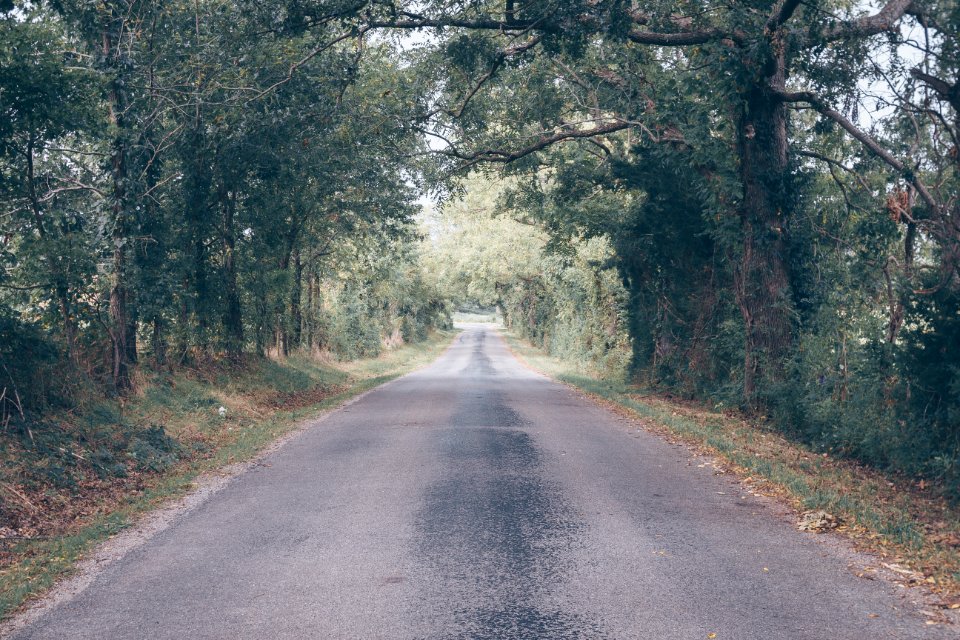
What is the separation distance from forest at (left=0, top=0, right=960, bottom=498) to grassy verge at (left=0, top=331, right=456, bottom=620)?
0.66m

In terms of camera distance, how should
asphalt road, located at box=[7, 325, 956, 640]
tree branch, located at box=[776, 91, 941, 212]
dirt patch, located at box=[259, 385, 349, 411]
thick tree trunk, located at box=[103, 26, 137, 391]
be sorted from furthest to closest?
dirt patch, located at box=[259, 385, 349, 411]
thick tree trunk, located at box=[103, 26, 137, 391]
tree branch, located at box=[776, 91, 941, 212]
asphalt road, located at box=[7, 325, 956, 640]

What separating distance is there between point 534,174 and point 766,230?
25.8 ft

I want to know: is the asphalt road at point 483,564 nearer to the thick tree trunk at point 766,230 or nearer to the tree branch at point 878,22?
the thick tree trunk at point 766,230

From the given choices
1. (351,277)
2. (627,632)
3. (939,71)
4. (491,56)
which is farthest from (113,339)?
(351,277)

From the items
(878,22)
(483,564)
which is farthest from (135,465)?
(878,22)

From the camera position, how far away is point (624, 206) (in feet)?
71.9

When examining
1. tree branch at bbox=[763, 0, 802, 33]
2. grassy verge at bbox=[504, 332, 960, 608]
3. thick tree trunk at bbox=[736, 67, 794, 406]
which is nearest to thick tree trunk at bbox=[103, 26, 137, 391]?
grassy verge at bbox=[504, 332, 960, 608]

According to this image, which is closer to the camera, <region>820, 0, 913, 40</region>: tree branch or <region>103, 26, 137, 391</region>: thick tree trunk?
<region>820, 0, 913, 40</region>: tree branch

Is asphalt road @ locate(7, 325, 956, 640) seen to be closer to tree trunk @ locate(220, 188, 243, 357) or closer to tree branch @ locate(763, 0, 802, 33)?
tree branch @ locate(763, 0, 802, 33)

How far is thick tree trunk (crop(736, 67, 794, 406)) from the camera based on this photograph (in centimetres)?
1420

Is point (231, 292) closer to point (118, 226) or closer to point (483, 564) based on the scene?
point (118, 226)

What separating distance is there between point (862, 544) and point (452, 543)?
3484 mm

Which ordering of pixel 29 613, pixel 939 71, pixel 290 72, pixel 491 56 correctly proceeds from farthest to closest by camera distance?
pixel 491 56
pixel 290 72
pixel 939 71
pixel 29 613

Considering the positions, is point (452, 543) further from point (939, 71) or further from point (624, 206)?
point (624, 206)
